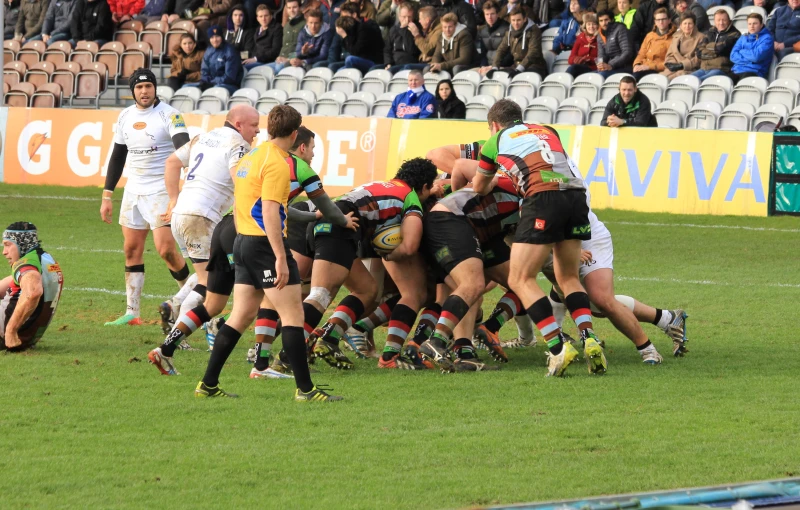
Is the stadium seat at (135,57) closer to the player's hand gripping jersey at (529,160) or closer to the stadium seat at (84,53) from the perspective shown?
the stadium seat at (84,53)

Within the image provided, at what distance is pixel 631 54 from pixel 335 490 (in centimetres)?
1641

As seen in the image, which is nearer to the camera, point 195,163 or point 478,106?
point 195,163

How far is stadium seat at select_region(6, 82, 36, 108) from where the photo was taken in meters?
24.7

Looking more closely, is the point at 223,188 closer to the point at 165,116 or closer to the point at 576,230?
the point at 165,116

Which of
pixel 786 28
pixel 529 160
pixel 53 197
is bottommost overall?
pixel 53 197

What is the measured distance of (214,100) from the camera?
23.1 meters

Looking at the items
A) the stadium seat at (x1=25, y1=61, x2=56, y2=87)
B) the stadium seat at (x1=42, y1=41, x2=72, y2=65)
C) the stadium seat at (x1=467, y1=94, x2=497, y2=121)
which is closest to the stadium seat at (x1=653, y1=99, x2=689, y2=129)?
the stadium seat at (x1=467, y1=94, x2=497, y2=121)

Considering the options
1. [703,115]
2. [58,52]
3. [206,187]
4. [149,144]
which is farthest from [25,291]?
[58,52]

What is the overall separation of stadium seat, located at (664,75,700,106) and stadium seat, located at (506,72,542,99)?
7.66 feet

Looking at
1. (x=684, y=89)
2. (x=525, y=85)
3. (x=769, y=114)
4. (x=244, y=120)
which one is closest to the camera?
(x=244, y=120)

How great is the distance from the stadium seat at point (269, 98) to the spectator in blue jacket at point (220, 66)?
1.08 metres

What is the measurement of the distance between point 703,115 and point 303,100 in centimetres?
736

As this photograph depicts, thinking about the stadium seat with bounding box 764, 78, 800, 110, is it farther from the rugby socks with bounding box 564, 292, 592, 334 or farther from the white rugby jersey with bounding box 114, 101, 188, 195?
the white rugby jersey with bounding box 114, 101, 188, 195

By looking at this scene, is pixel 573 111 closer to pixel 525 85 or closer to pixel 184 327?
pixel 525 85
